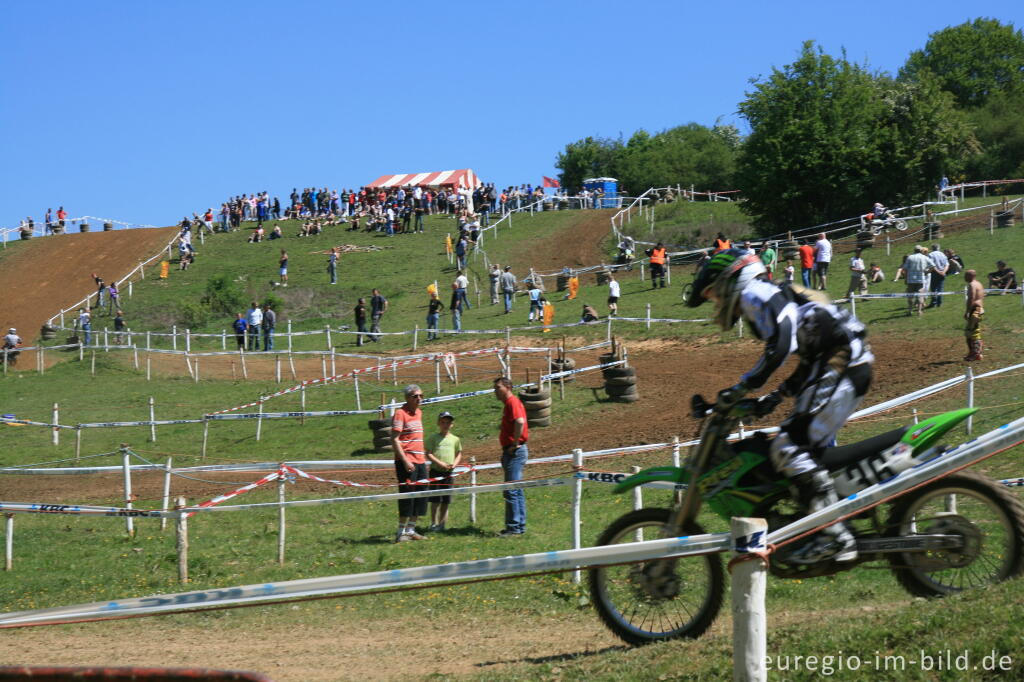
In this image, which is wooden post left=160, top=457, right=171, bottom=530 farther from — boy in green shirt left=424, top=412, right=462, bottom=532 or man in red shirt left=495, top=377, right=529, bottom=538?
man in red shirt left=495, top=377, right=529, bottom=538

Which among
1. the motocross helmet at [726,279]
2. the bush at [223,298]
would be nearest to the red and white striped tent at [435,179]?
the bush at [223,298]

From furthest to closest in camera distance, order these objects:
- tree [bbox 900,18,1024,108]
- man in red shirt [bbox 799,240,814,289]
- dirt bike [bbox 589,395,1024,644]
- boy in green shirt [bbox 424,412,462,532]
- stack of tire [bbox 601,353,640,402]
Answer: tree [bbox 900,18,1024,108] < man in red shirt [bbox 799,240,814,289] < stack of tire [bbox 601,353,640,402] < boy in green shirt [bbox 424,412,462,532] < dirt bike [bbox 589,395,1024,644]

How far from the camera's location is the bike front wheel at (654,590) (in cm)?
641

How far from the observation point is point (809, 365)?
6180mm

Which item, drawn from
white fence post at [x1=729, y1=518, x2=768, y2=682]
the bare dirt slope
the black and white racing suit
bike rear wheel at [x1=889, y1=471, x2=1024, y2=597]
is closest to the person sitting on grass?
bike rear wheel at [x1=889, y1=471, x2=1024, y2=597]

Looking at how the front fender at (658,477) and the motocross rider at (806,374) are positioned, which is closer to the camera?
the motocross rider at (806,374)

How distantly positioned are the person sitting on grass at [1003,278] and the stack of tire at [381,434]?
692 inches

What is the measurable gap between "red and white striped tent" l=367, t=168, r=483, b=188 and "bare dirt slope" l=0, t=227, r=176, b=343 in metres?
14.8

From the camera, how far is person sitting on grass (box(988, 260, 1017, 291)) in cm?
2753

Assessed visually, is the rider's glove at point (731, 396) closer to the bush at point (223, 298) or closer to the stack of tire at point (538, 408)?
the stack of tire at point (538, 408)

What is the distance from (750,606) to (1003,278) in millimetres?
26145

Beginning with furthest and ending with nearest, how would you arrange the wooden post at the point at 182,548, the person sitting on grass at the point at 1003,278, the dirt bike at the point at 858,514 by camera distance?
the person sitting on grass at the point at 1003,278
the wooden post at the point at 182,548
the dirt bike at the point at 858,514

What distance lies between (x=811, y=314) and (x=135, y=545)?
10.8m

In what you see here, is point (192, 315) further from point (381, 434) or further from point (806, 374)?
point (806, 374)
